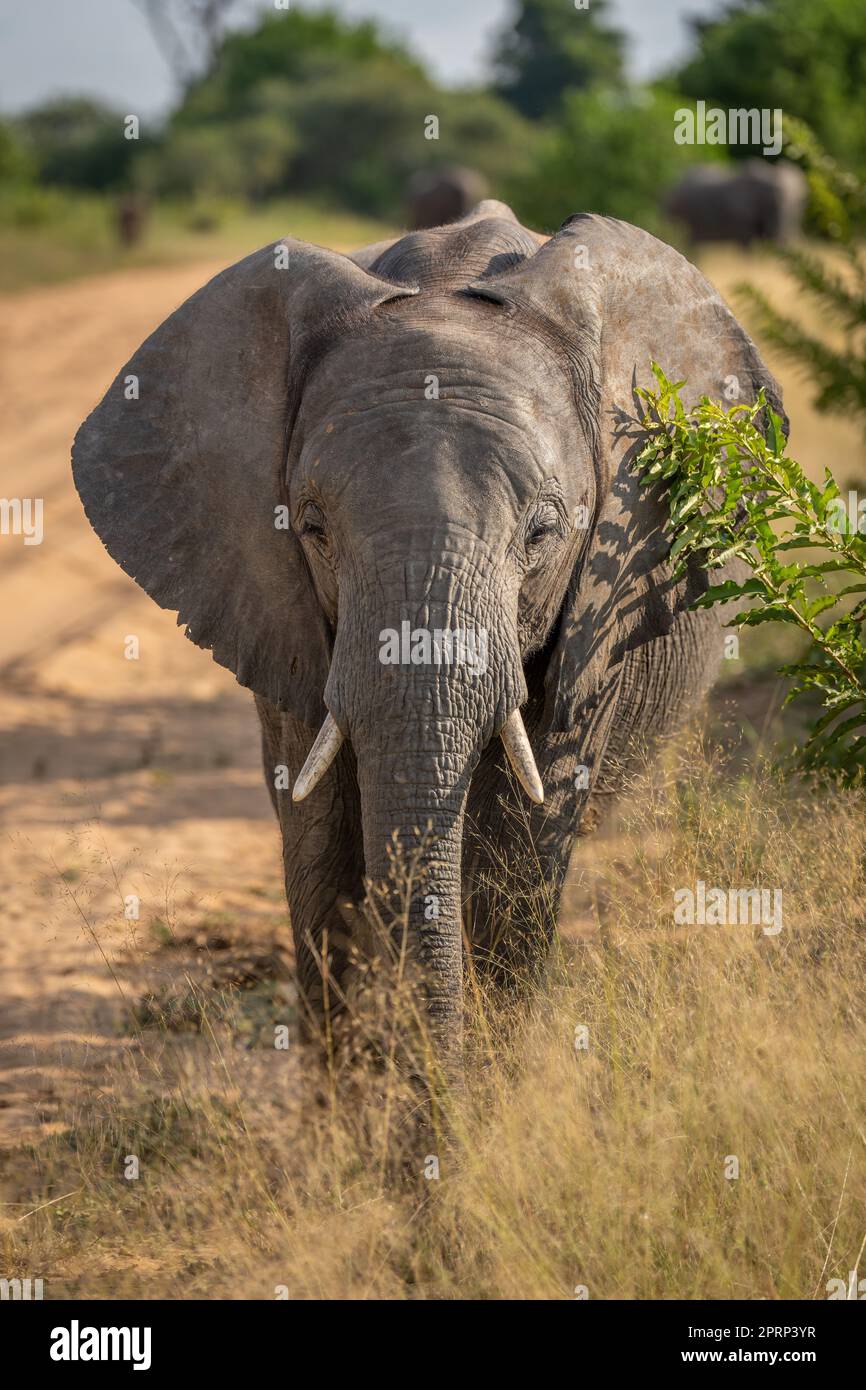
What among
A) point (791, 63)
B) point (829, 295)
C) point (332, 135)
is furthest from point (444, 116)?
point (829, 295)

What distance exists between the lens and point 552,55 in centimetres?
6153

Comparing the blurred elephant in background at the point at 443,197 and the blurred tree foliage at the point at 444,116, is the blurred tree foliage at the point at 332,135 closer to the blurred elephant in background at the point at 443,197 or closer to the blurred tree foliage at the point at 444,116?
the blurred tree foliage at the point at 444,116

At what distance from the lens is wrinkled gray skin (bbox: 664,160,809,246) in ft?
116

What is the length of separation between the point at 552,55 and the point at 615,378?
6143 centimetres

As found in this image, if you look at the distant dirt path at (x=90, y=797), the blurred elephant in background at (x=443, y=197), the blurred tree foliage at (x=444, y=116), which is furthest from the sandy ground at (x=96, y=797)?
the blurred elephant in background at (x=443, y=197)

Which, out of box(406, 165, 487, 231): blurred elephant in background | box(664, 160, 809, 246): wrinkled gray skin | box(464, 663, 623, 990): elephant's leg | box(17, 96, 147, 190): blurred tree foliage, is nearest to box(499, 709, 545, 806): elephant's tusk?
box(464, 663, 623, 990): elephant's leg

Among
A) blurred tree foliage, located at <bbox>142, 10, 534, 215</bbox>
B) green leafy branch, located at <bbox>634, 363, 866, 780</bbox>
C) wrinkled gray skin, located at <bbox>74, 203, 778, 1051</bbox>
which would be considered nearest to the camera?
wrinkled gray skin, located at <bbox>74, 203, 778, 1051</bbox>

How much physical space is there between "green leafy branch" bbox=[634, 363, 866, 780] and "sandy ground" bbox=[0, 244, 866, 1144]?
1.83m

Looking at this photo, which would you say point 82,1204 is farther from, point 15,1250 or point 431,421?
point 431,421

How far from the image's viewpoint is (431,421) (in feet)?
13.4

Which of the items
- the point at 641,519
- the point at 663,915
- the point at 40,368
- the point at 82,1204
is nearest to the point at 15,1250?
the point at 82,1204

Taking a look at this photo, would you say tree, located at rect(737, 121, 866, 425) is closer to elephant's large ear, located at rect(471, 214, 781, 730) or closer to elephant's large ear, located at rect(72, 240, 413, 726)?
elephant's large ear, located at rect(471, 214, 781, 730)

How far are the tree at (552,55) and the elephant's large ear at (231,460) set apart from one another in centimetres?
5683

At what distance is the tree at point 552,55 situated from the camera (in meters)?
58.3
